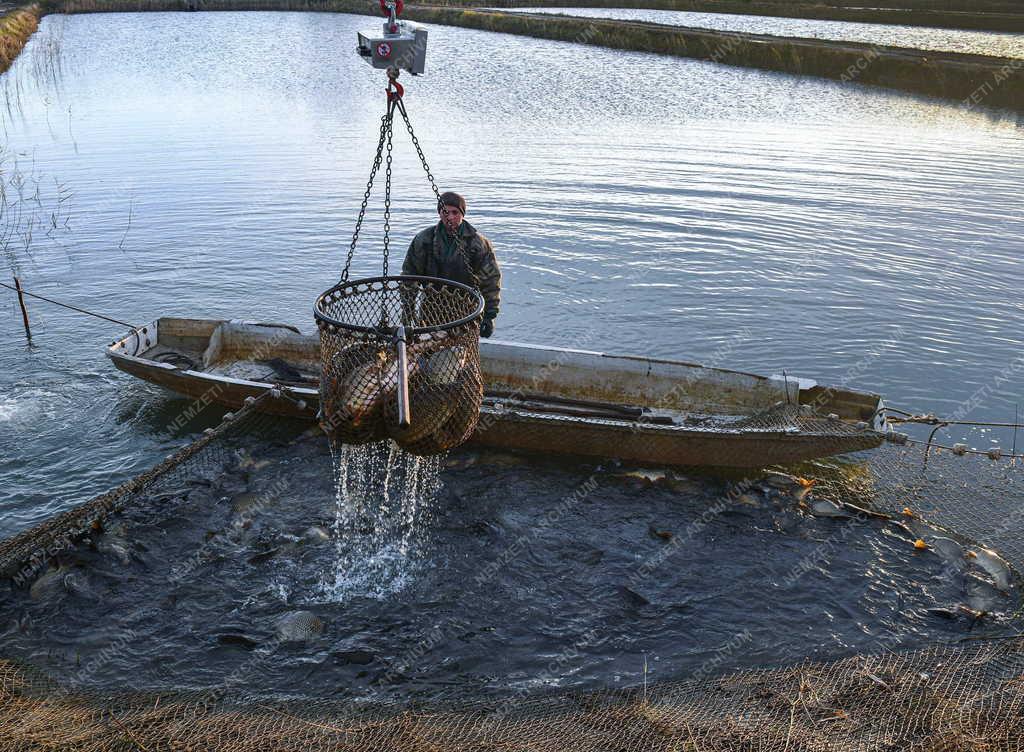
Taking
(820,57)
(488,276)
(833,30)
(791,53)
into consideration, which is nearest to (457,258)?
(488,276)

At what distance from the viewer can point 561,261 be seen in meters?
13.3

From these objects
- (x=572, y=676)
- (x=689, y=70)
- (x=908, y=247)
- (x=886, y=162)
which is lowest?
(x=572, y=676)

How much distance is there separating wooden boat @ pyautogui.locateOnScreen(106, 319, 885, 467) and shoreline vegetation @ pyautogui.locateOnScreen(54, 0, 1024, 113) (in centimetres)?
2264

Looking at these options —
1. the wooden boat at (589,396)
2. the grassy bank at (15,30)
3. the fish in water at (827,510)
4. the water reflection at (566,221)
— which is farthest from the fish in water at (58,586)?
the grassy bank at (15,30)

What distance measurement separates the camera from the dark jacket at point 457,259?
7.56m

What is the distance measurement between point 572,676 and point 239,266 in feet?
31.8

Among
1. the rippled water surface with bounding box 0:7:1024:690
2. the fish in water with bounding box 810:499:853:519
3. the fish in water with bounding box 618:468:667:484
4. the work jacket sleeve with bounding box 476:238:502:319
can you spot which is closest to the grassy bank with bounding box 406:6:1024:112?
the rippled water surface with bounding box 0:7:1024:690

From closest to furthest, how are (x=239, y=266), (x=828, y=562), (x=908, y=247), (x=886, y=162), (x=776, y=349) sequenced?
(x=828, y=562) < (x=776, y=349) < (x=239, y=266) < (x=908, y=247) < (x=886, y=162)

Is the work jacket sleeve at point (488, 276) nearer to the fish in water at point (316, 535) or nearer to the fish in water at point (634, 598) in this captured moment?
the fish in water at point (316, 535)

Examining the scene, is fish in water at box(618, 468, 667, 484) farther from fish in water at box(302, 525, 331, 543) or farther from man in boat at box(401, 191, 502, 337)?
fish in water at box(302, 525, 331, 543)

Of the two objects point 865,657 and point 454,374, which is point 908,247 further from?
point 454,374

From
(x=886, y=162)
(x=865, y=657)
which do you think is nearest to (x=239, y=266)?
(x=865, y=657)

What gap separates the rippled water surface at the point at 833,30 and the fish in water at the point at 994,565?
29227 mm

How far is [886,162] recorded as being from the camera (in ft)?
63.2
